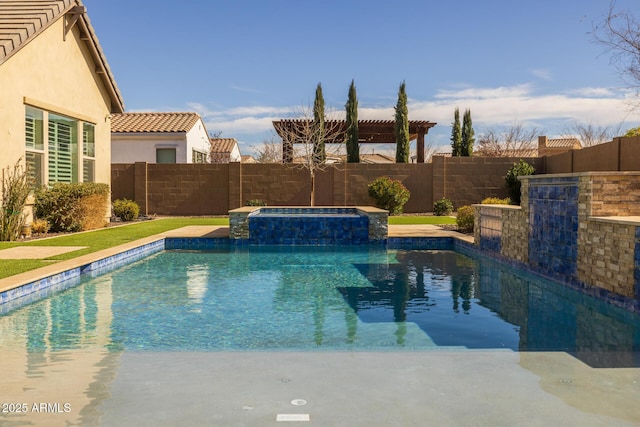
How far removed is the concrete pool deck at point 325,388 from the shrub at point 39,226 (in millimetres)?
9789

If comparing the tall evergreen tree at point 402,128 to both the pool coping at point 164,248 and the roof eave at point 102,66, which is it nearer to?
the pool coping at point 164,248

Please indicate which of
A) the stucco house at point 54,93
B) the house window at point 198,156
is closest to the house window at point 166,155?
the house window at point 198,156

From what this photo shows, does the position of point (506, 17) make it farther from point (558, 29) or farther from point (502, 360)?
point (502, 360)

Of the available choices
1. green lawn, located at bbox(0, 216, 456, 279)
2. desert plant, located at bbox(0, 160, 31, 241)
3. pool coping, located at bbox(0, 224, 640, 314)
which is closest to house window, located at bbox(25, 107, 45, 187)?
desert plant, located at bbox(0, 160, 31, 241)

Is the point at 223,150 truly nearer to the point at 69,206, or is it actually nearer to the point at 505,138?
the point at 505,138

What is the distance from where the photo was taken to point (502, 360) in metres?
4.44

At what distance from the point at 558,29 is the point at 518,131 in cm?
2969

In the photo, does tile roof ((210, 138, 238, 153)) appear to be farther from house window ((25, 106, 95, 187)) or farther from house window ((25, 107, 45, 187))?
house window ((25, 107, 45, 187))

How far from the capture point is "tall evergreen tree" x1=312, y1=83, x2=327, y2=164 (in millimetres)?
A: 24891

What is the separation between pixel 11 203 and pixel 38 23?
4170 millimetres

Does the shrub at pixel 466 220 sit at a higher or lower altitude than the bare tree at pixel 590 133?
lower

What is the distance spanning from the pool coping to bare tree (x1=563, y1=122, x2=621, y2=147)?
133 ft

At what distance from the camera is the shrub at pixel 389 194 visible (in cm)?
2106

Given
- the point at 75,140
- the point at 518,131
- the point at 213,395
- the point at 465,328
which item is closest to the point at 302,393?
the point at 213,395
